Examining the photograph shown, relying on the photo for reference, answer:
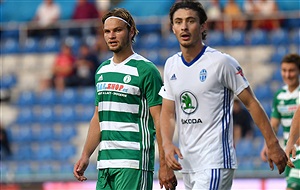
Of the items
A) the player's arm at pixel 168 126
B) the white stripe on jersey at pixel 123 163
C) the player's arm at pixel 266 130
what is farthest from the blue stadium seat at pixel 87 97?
the player's arm at pixel 266 130

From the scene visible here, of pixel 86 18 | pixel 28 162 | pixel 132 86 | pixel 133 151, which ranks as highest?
pixel 86 18

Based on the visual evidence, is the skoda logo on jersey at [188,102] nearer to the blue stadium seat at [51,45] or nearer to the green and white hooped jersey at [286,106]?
the green and white hooped jersey at [286,106]

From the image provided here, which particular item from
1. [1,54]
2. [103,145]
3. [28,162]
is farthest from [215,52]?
[1,54]

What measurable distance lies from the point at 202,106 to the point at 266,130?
1.68 ft

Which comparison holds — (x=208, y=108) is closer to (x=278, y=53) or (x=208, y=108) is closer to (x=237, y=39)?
(x=278, y=53)

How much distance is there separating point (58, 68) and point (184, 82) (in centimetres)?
1146

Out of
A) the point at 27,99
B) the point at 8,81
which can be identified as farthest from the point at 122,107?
the point at 8,81

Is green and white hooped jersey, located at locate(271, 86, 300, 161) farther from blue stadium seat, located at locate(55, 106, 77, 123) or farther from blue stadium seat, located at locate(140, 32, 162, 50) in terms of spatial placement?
blue stadium seat, located at locate(140, 32, 162, 50)

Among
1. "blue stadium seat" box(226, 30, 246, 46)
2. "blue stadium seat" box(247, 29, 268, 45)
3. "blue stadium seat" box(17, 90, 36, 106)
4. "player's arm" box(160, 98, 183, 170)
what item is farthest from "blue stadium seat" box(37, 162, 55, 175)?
"player's arm" box(160, 98, 183, 170)

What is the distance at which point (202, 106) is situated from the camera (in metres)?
6.32

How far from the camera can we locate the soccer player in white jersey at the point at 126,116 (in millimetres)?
6887

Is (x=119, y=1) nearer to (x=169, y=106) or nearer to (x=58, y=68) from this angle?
(x=58, y=68)

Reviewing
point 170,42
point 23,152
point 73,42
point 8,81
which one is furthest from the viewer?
point 73,42

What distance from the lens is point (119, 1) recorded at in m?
20.0
